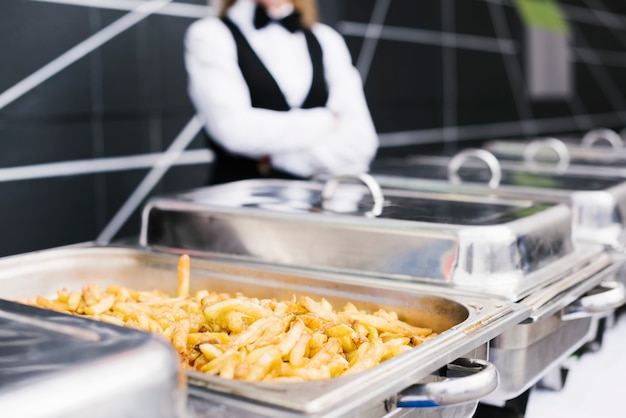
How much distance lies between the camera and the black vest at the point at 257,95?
2471 mm

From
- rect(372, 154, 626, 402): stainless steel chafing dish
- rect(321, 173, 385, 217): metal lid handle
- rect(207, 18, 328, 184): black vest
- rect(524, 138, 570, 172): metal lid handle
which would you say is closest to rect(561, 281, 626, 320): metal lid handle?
rect(372, 154, 626, 402): stainless steel chafing dish

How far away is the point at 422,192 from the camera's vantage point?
1949 millimetres

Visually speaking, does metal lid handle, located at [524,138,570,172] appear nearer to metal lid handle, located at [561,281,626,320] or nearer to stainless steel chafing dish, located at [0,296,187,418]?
metal lid handle, located at [561,281,626,320]

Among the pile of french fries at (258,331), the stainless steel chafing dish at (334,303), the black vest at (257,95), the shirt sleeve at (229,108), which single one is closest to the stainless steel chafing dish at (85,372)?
the stainless steel chafing dish at (334,303)

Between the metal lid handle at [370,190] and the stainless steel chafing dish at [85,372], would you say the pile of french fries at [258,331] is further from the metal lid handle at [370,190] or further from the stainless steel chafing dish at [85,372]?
the metal lid handle at [370,190]

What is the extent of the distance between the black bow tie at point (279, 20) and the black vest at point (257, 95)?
55 mm

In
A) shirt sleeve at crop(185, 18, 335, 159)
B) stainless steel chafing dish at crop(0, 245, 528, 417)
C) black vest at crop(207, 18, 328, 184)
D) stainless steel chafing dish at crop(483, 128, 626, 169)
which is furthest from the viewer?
stainless steel chafing dish at crop(483, 128, 626, 169)

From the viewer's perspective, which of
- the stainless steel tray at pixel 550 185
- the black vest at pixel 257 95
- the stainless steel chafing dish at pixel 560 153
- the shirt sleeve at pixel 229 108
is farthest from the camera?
the stainless steel chafing dish at pixel 560 153

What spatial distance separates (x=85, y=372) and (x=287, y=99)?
1.93m

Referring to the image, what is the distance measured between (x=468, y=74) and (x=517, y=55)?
2.21ft

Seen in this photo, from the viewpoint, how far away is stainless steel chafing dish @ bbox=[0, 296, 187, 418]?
65cm

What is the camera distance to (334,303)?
1.39m

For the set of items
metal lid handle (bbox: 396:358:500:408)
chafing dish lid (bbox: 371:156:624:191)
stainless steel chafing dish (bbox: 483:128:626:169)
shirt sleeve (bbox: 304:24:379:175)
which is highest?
shirt sleeve (bbox: 304:24:379:175)

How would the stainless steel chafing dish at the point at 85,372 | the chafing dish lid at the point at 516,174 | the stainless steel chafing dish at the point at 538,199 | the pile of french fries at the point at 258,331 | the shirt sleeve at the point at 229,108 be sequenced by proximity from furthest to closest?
the shirt sleeve at the point at 229,108
the chafing dish lid at the point at 516,174
the stainless steel chafing dish at the point at 538,199
the pile of french fries at the point at 258,331
the stainless steel chafing dish at the point at 85,372
